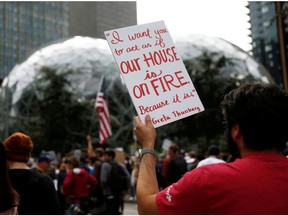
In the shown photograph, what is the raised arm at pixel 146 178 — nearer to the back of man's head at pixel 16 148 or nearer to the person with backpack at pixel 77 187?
the back of man's head at pixel 16 148

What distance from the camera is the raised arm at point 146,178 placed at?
6.32ft

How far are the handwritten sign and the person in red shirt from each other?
51cm

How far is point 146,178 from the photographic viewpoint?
2.02 m

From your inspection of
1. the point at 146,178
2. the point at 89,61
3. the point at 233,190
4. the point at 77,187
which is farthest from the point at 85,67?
the point at 233,190

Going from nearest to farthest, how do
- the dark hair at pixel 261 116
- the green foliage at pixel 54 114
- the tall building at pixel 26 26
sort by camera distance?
the dark hair at pixel 261 116
the green foliage at pixel 54 114
the tall building at pixel 26 26

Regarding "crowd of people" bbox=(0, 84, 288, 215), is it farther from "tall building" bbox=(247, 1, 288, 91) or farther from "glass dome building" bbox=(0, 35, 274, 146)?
"tall building" bbox=(247, 1, 288, 91)

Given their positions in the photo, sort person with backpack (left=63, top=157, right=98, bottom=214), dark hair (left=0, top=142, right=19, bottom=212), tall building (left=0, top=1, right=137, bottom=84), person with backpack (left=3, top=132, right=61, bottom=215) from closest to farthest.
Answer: dark hair (left=0, top=142, right=19, bottom=212)
person with backpack (left=3, top=132, right=61, bottom=215)
person with backpack (left=63, top=157, right=98, bottom=214)
tall building (left=0, top=1, right=137, bottom=84)

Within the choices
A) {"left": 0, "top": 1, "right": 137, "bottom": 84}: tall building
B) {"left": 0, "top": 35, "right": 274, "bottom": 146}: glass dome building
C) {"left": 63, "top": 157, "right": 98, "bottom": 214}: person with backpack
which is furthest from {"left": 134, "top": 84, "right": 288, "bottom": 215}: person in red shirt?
{"left": 0, "top": 1, "right": 137, "bottom": 84}: tall building

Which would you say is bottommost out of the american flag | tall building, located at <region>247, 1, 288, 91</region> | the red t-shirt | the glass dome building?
the american flag

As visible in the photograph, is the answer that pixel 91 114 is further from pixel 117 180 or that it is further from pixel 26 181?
pixel 26 181

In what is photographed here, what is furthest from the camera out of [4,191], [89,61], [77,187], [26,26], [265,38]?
[26,26]

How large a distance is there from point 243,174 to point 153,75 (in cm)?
102

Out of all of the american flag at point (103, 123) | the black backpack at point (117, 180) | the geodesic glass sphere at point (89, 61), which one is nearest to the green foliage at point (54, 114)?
the geodesic glass sphere at point (89, 61)

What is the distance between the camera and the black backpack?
8696mm
